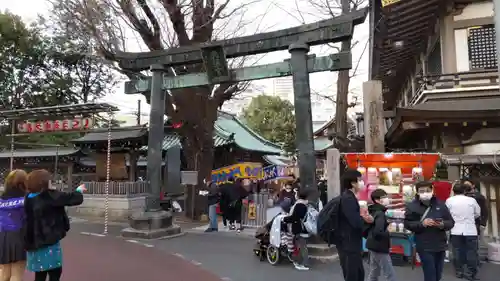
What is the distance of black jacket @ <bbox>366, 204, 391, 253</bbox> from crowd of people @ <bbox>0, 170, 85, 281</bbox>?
3.85 m

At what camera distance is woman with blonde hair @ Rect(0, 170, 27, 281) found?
191 inches

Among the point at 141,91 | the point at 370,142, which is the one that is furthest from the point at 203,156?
the point at 370,142

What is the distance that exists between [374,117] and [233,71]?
13.5ft

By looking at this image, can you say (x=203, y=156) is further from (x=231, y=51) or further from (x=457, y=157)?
(x=457, y=157)

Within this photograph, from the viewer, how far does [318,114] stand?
79375 millimetres

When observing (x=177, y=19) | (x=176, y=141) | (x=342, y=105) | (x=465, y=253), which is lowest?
(x=465, y=253)

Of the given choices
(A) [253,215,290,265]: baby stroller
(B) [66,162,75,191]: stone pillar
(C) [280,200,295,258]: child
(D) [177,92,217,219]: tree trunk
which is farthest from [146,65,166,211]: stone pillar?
(B) [66,162,75,191]: stone pillar

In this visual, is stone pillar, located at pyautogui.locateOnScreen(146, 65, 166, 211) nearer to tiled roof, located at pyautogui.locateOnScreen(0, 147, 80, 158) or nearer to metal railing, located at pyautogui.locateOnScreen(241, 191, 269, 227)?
metal railing, located at pyautogui.locateOnScreen(241, 191, 269, 227)

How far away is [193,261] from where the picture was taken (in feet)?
26.8

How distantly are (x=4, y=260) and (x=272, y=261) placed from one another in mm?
4691

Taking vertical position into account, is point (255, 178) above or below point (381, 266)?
above

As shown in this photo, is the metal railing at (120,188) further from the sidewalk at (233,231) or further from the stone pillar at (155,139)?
the stone pillar at (155,139)

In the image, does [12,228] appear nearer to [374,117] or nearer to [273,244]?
[273,244]

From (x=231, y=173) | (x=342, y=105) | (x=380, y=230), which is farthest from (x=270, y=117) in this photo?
(x=380, y=230)
